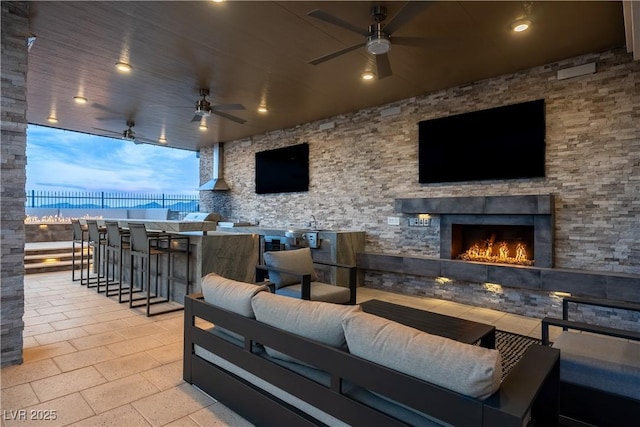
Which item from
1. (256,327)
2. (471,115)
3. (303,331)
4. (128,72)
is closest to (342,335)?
(303,331)

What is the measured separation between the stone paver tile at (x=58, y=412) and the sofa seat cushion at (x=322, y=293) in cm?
181

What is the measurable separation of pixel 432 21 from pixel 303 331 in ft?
10.3

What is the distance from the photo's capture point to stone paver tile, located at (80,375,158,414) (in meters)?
2.26

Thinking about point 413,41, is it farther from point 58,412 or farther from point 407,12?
point 58,412

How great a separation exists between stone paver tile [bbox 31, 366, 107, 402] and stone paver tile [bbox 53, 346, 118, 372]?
0.11 m

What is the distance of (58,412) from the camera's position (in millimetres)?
2162

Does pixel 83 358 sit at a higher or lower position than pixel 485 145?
lower

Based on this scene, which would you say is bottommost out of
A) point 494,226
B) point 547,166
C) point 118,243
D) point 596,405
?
point 596,405

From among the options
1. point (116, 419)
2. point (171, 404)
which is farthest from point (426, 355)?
point (116, 419)

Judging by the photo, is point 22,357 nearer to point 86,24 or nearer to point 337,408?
point 337,408

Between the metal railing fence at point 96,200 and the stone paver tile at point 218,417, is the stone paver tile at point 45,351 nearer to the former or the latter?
the stone paver tile at point 218,417

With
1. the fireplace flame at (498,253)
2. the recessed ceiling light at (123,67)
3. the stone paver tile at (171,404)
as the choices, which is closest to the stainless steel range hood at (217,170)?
the recessed ceiling light at (123,67)

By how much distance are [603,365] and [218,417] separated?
2.23m

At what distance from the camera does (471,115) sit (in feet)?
16.1
